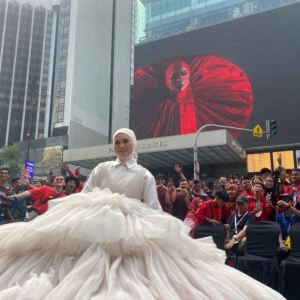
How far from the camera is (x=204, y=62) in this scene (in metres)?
30.7

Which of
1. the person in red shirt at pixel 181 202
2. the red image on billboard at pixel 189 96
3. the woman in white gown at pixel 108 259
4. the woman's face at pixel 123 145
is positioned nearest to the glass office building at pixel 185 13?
the red image on billboard at pixel 189 96

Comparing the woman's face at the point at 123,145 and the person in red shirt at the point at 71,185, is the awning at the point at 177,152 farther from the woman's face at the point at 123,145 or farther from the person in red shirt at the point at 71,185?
the woman's face at the point at 123,145

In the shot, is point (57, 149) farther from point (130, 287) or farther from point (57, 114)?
point (130, 287)

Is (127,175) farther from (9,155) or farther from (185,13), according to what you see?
(185,13)

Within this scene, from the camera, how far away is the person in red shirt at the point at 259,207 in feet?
18.6

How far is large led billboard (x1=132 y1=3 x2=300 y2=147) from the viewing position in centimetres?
2788

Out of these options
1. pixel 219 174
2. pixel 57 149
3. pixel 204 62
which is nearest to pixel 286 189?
pixel 219 174

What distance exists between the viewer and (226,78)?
29.7 metres

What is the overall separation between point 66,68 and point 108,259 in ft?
135

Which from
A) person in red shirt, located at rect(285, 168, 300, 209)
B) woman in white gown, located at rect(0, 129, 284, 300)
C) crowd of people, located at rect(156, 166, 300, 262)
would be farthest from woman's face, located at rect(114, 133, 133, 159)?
person in red shirt, located at rect(285, 168, 300, 209)

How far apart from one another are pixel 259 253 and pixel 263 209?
1.13 metres

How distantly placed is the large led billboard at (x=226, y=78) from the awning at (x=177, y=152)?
402 cm

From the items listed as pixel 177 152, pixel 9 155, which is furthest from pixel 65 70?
pixel 177 152

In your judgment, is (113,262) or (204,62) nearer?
(113,262)
